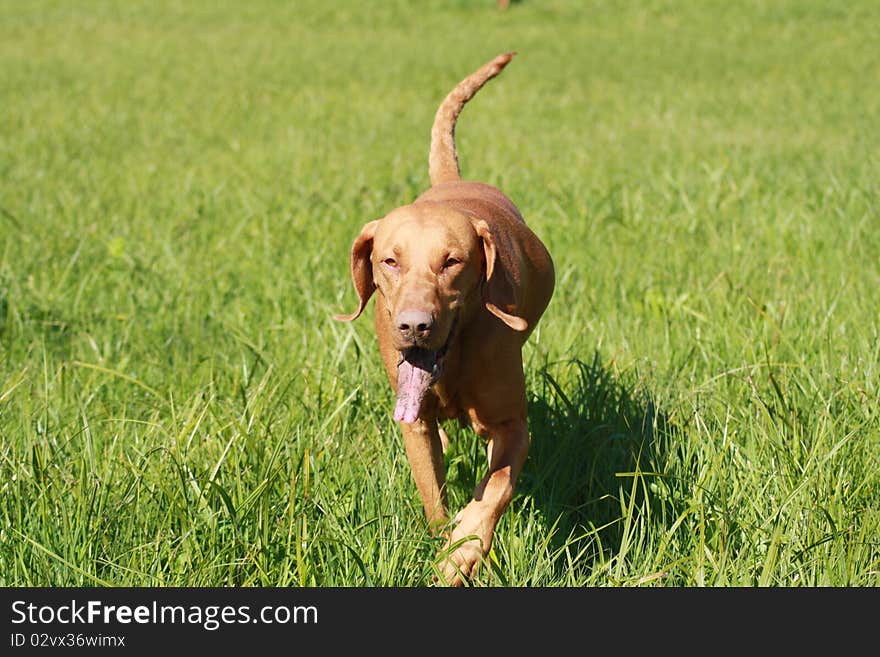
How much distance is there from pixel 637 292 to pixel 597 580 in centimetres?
238

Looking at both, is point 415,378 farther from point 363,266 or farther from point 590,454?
point 590,454

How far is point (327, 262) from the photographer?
5.46 m

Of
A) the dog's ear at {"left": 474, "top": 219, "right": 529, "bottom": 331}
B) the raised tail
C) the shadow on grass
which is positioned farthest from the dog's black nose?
the raised tail

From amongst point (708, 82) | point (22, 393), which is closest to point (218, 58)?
point (708, 82)

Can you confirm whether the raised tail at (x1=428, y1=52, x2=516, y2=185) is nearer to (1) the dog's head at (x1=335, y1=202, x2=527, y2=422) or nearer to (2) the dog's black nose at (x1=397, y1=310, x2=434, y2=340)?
(1) the dog's head at (x1=335, y1=202, x2=527, y2=422)

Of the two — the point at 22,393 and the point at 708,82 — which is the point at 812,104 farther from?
the point at 22,393

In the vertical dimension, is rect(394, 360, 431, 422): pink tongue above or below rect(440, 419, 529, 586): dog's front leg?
above

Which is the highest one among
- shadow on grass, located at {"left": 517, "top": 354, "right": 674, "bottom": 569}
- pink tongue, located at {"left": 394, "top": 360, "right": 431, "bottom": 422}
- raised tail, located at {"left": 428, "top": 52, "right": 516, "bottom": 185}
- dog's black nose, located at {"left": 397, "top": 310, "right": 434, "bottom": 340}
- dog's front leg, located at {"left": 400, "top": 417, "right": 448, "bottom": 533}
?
raised tail, located at {"left": 428, "top": 52, "right": 516, "bottom": 185}

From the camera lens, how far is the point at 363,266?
9.18 ft

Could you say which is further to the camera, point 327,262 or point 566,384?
point 327,262

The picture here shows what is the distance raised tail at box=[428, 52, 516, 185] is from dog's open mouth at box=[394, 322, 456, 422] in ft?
5.15

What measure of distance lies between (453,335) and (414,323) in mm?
260

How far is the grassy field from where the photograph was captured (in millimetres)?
2799

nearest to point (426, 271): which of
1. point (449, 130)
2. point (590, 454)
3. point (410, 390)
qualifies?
point (410, 390)
